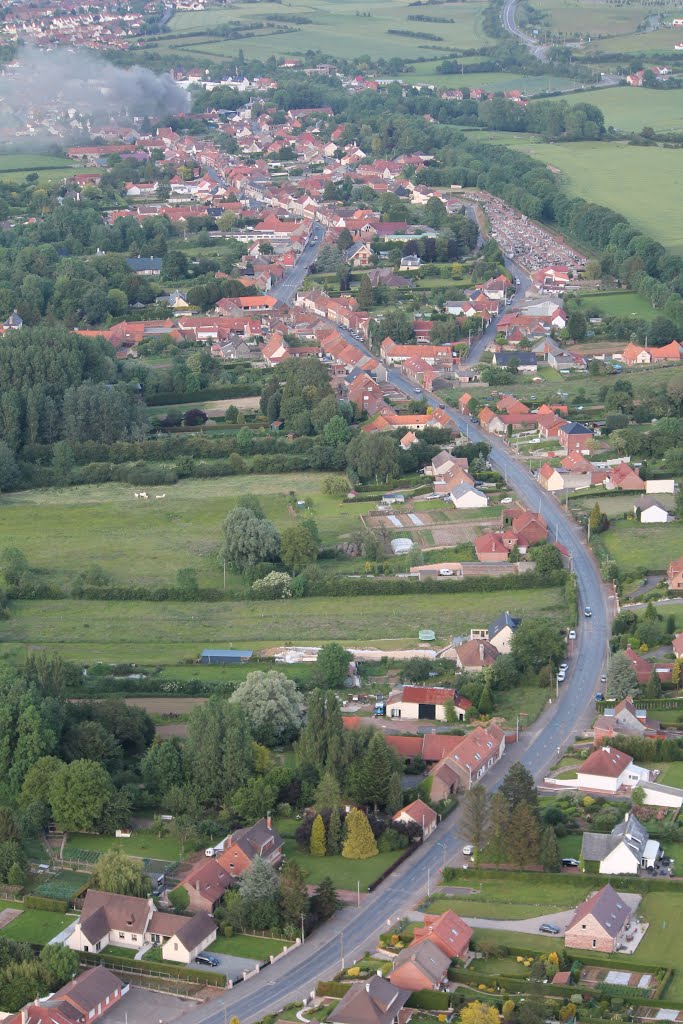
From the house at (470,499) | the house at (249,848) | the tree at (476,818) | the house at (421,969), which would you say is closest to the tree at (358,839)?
the house at (249,848)

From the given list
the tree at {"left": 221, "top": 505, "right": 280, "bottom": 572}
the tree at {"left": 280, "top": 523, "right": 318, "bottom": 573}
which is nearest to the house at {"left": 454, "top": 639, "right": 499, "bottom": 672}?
the tree at {"left": 280, "top": 523, "right": 318, "bottom": 573}

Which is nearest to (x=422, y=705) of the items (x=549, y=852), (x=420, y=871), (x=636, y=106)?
(x=420, y=871)

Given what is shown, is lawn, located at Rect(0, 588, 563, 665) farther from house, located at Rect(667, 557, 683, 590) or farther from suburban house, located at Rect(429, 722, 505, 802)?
suburban house, located at Rect(429, 722, 505, 802)

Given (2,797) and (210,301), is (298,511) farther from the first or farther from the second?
(210,301)

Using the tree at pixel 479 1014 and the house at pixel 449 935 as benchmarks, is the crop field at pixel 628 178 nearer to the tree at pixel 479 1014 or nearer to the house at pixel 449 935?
the house at pixel 449 935

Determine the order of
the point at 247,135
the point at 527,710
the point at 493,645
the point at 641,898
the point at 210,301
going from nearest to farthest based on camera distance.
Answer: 1. the point at 641,898
2. the point at 527,710
3. the point at 493,645
4. the point at 210,301
5. the point at 247,135

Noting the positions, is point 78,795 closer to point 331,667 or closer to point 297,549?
point 331,667

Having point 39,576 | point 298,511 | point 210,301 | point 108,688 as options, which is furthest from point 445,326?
point 108,688
